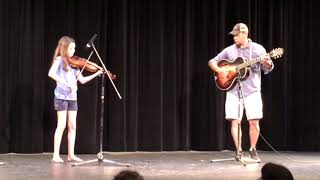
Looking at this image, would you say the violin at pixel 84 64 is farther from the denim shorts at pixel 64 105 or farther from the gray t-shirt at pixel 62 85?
the denim shorts at pixel 64 105

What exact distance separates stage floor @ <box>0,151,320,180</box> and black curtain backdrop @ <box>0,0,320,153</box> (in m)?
0.35

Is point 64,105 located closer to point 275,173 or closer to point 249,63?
point 249,63

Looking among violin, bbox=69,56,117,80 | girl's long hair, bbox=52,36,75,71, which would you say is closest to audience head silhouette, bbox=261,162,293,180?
violin, bbox=69,56,117,80

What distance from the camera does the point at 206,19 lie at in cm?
942

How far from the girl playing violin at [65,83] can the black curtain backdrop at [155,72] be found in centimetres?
107

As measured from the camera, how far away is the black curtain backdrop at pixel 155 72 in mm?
8633

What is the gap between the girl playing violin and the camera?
24.6ft

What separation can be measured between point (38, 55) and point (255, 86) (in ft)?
10.6

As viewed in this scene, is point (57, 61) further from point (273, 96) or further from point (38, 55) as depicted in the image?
point (273, 96)

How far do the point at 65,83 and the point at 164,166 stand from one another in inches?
64.8

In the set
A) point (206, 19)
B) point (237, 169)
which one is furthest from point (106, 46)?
point (237, 169)

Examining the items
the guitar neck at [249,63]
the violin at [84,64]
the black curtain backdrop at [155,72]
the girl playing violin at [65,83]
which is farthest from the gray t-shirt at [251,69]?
the girl playing violin at [65,83]

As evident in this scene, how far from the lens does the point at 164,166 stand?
738 centimetres

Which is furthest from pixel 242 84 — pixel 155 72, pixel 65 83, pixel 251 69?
pixel 65 83
